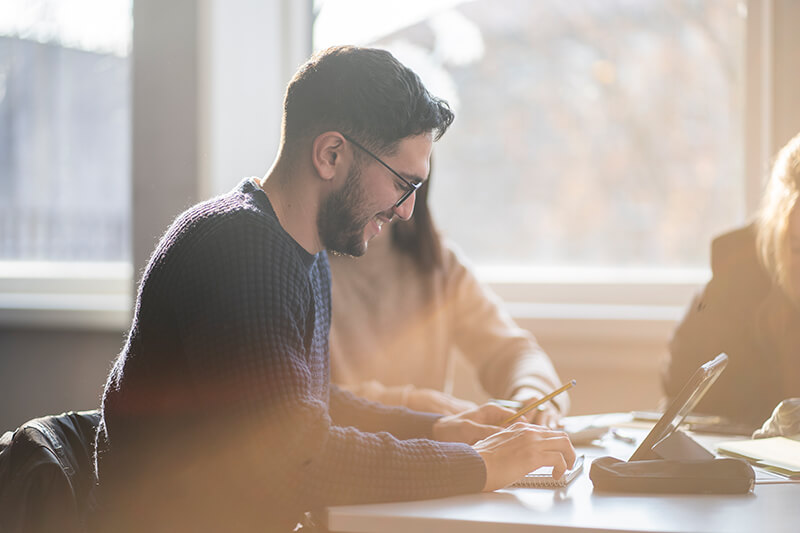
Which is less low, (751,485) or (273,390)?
(273,390)

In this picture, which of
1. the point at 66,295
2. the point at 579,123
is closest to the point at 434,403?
the point at 579,123

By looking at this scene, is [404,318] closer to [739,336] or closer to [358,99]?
[739,336]

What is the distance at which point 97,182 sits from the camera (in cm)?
305

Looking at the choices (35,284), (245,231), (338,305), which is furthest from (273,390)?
(35,284)

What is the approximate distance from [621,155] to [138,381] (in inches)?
79.1

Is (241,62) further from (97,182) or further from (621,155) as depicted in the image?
(621,155)

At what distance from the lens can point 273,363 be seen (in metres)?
0.97

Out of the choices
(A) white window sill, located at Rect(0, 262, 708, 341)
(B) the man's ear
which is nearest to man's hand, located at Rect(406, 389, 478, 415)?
(B) the man's ear

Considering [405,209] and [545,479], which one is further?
[405,209]

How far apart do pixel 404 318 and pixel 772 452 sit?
3.59ft

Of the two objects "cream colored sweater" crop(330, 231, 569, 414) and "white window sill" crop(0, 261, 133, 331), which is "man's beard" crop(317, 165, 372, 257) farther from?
"white window sill" crop(0, 261, 133, 331)

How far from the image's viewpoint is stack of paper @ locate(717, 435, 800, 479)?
1.16 m

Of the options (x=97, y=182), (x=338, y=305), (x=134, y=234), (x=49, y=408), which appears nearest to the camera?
(x=338, y=305)

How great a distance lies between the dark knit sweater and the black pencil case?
170mm
